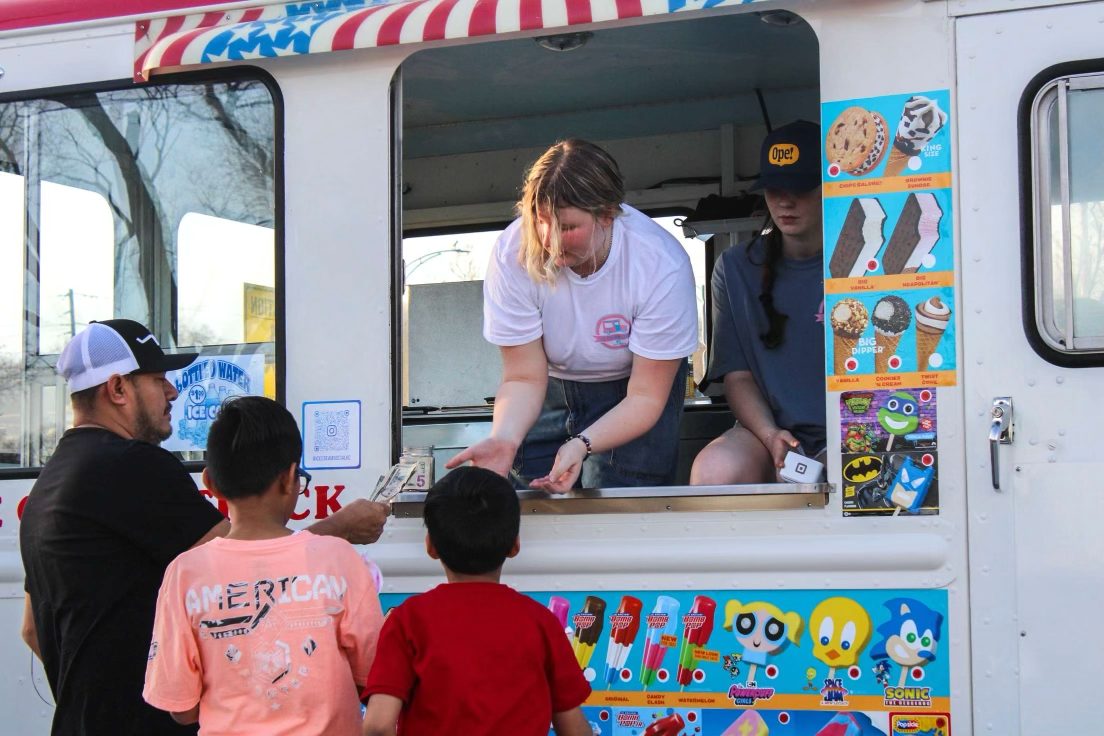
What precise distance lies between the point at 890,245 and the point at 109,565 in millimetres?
1833

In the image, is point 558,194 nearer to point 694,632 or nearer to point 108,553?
point 694,632

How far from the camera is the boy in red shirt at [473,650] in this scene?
2.10 meters

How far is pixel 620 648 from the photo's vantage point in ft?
8.77

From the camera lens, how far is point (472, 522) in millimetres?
2217

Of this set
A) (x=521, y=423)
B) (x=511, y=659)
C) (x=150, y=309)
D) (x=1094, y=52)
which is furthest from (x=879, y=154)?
(x=150, y=309)

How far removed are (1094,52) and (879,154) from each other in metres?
0.49

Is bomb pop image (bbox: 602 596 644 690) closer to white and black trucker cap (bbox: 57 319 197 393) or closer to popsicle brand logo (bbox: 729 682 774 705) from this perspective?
popsicle brand logo (bbox: 729 682 774 705)

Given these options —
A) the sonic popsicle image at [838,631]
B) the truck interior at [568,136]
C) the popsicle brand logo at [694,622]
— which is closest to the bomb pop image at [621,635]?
the popsicle brand logo at [694,622]

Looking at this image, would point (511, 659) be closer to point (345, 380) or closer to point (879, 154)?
point (345, 380)

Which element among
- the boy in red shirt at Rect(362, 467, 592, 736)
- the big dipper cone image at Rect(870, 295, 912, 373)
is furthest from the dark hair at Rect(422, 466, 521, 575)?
the big dipper cone image at Rect(870, 295, 912, 373)

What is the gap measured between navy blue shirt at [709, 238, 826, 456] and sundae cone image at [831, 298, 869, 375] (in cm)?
43

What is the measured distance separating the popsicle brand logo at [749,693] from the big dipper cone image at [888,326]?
75 cm

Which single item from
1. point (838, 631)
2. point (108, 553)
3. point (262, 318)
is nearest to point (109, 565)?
point (108, 553)

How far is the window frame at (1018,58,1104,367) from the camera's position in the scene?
2480mm
